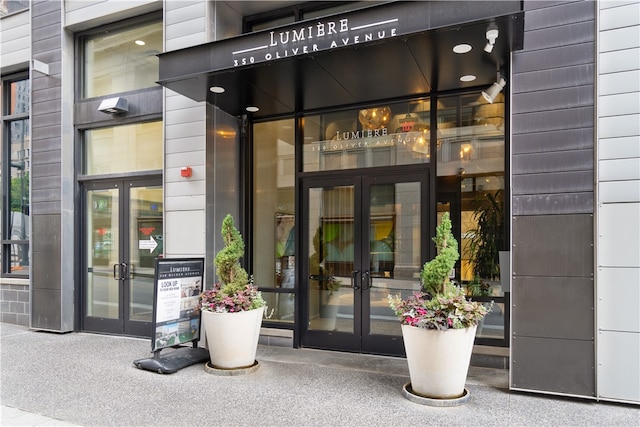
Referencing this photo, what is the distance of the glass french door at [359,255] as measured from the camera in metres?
5.56

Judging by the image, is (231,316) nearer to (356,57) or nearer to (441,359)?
(441,359)

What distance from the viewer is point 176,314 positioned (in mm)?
5191

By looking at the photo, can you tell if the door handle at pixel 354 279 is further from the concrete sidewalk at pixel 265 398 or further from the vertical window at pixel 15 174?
the vertical window at pixel 15 174

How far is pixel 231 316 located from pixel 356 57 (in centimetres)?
305

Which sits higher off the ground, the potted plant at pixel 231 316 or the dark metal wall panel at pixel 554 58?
the dark metal wall panel at pixel 554 58

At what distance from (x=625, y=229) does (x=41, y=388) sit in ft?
19.2

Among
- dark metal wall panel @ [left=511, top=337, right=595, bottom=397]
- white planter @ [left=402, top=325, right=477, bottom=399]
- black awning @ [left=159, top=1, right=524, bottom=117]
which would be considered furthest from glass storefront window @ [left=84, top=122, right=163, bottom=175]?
dark metal wall panel @ [left=511, top=337, right=595, bottom=397]

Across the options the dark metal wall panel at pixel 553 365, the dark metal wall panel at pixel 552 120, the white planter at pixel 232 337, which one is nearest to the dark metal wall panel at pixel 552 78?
the dark metal wall panel at pixel 552 120

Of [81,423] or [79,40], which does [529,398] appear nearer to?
[81,423]

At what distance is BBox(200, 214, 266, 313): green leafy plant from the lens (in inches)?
193

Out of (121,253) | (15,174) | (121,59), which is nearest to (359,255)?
(121,253)

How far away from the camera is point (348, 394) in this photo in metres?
4.27

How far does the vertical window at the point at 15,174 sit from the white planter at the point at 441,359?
7.21 metres

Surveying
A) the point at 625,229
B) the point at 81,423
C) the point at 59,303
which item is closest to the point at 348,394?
the point at 81,423
